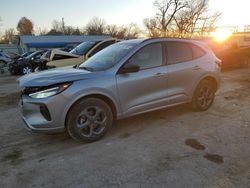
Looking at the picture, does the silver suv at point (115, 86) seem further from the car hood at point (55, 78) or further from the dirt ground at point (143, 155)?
the dirt ground at point (143, 155)

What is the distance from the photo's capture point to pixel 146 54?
484cm

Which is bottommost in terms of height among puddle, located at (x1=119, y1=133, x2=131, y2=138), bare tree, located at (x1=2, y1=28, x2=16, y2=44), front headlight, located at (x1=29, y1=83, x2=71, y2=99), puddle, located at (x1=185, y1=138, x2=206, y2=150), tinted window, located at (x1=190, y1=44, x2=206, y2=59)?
puddle, located at (x1=185, y1=138, x2=206, y2=150)

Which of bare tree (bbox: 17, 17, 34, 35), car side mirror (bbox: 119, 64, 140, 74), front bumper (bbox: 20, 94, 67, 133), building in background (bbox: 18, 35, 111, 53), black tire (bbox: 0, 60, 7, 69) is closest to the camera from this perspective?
front bumper (bbox: 20, 94, 67, 133)

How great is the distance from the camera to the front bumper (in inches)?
154

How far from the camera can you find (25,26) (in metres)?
90.2

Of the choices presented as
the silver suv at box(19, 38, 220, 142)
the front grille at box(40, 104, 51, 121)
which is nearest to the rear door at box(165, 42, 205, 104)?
the silver suv at box(19, 38, 220, 142)

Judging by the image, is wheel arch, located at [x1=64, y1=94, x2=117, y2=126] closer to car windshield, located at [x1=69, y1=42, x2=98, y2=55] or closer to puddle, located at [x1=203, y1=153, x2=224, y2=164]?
puddle, located at [x1=203, y1=153, x2=224, y2=164]

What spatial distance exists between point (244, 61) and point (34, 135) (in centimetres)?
1198

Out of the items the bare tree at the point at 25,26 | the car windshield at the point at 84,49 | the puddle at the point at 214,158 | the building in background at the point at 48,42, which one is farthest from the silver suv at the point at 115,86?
the bare tree at the point at 25,26

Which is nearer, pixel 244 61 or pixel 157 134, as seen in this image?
pixel 157 134

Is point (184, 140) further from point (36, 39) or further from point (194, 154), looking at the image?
point (36, 39)

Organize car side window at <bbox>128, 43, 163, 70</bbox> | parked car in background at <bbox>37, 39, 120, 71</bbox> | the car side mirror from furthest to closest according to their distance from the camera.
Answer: parked car in background at <bbox>37, 39, 120, 71</bbox> → car side window at <bbox>128, 43, 163, 70</bbox> → the car side mirror

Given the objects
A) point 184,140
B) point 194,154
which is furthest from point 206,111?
point 194,154

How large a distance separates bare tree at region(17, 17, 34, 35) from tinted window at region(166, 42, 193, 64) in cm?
9318
